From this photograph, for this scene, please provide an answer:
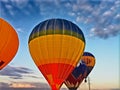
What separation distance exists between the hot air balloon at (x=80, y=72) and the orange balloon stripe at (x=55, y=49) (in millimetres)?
9680

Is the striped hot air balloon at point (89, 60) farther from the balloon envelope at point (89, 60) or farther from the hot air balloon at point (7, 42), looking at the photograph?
the hot air balloon at point (7, 42)

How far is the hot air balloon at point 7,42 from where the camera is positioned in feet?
77.6

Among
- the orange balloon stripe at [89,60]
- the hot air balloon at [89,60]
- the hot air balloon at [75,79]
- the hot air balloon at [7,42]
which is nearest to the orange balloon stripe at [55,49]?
the hot air balloon at [7,42]

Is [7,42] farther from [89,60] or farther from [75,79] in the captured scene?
[89,60]

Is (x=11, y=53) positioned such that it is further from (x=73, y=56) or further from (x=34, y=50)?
(x=73, y=56)

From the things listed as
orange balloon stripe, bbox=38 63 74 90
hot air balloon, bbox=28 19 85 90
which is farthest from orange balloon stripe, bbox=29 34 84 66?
orange balloon stripe, bbox=38 63 74 90

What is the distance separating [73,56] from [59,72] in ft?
6.50

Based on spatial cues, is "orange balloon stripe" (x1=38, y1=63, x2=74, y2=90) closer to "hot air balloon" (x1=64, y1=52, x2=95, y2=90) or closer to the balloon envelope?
"hot air balloon" (x1=64, y1=52, x2=95, y2=90)

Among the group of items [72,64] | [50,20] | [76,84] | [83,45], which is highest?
[50,20]

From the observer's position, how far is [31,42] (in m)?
28.2

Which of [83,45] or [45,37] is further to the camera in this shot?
[83,45]

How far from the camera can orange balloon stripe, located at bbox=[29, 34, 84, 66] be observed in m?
26.8

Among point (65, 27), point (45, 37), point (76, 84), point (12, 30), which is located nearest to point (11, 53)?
point (12, 30)

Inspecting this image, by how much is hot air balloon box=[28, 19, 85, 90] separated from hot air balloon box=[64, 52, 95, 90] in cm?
936
